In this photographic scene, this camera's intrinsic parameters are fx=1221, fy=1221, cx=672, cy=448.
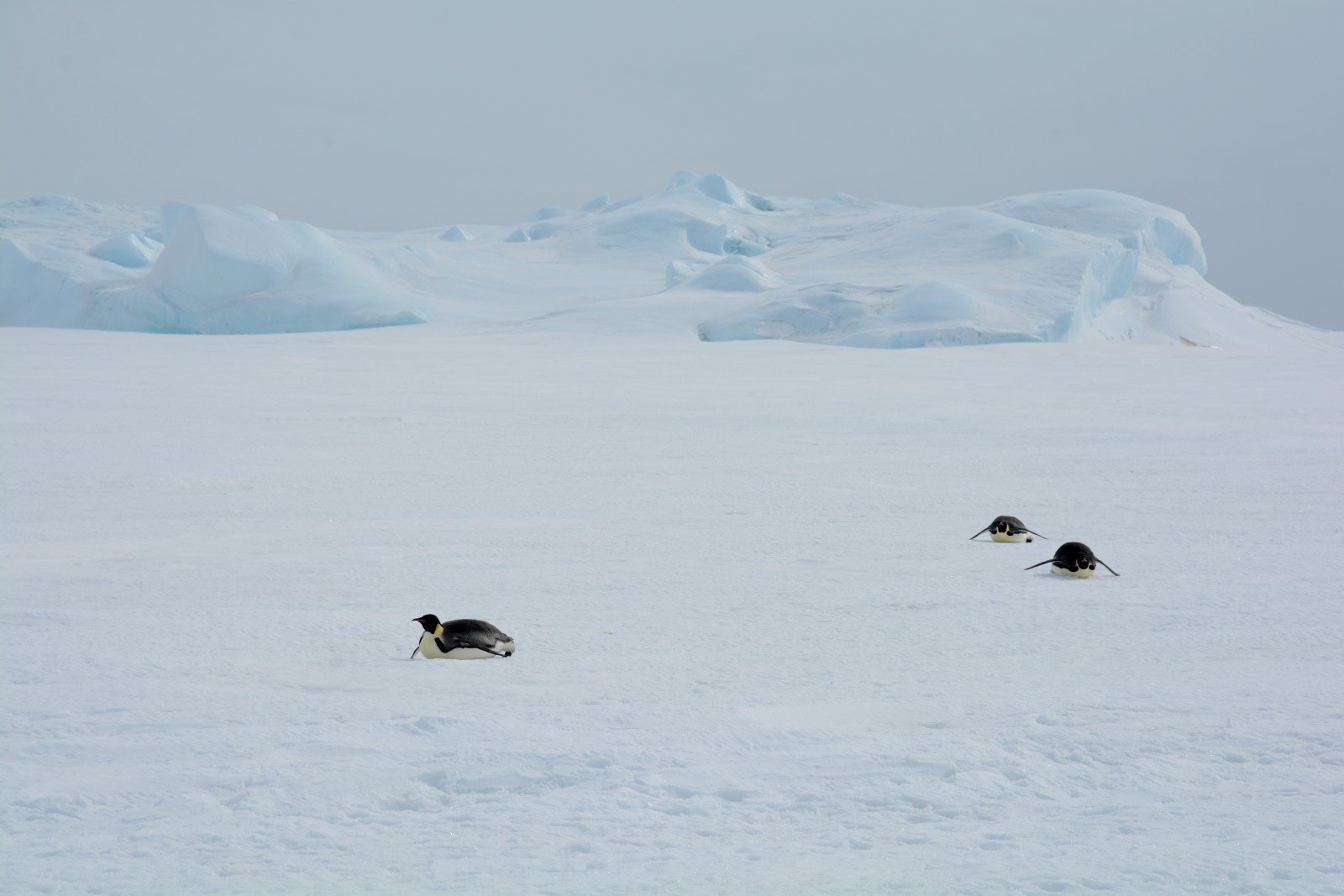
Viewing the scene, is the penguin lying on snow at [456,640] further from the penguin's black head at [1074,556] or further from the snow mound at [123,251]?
the snow mound at [123,251]

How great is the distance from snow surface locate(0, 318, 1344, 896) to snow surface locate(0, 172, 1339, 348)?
43.7 ft

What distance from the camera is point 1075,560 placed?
3730mm

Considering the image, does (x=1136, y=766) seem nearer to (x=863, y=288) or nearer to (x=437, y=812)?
(x=437, y=812)

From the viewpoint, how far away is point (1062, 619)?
3320 millimetres

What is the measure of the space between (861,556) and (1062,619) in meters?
0.91

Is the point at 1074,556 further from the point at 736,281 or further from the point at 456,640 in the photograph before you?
the point at 736,281

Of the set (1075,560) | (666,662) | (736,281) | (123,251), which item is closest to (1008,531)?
(1075,560)

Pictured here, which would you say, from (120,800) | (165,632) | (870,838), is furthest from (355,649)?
(870,838)

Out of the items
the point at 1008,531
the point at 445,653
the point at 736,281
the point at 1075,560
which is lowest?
the point at 445,653

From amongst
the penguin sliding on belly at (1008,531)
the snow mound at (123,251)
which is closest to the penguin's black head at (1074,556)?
the penguin sliding on belly at (1008,531)

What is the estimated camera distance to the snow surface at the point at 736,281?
21.3 meters

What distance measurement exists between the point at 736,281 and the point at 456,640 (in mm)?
22930

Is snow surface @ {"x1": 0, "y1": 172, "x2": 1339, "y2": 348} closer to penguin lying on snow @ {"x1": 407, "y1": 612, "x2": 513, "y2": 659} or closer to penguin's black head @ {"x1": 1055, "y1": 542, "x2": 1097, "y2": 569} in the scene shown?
penguin's black head @ {"x1": 1055, "y1": 542, "x2": 1097, "y2": 569}

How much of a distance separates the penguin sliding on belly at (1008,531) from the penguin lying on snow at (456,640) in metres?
2.12
